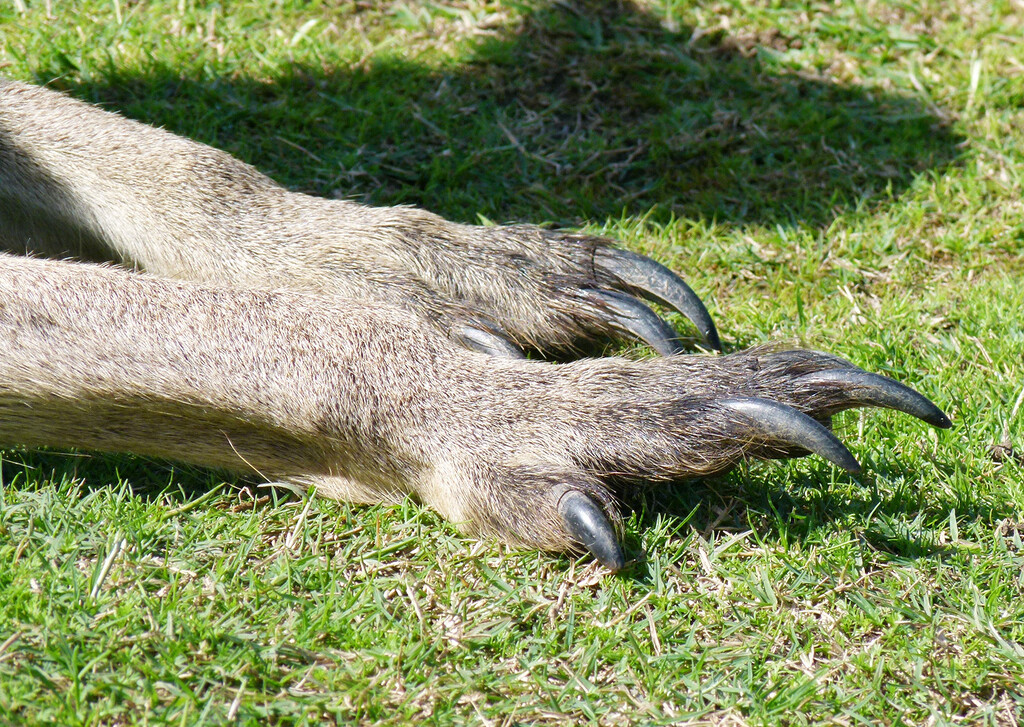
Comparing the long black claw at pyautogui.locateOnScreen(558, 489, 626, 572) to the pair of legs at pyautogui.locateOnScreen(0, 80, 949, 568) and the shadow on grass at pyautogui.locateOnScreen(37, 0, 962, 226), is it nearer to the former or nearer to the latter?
the pair of legs at pyautogui.locateOnScreen(0, 80, 949, 568)

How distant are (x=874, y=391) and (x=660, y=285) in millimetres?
855

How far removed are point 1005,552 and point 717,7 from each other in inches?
140

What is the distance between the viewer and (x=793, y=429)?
7.91ft

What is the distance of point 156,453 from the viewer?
109 inches

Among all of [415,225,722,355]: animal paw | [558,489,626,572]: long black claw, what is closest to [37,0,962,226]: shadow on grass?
[415,225,722,355]: animal paw

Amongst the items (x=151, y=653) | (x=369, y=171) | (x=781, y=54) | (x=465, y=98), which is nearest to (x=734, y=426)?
(x=151, y=653)

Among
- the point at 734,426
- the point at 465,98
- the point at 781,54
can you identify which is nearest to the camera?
the point at 734,426

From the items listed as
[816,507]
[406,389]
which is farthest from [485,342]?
[816,507]

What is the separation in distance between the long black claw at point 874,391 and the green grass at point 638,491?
0.39 meters

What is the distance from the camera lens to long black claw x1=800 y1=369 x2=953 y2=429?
2490 millimetres

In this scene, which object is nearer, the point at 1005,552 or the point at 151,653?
the point at 151,653

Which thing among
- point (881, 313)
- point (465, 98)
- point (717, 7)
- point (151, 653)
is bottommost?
point (151, 653)

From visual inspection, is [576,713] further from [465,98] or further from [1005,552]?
[465,98]

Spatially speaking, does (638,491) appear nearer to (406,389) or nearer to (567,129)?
(406,389)
